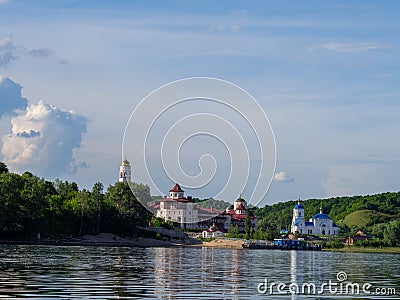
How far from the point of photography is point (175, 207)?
464 ft

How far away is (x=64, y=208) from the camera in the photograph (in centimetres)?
11094

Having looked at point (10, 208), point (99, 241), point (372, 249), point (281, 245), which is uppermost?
point (10, 208)

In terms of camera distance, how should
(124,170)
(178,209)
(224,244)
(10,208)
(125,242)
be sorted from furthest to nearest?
(124,170), (224,244), (178,209), (125,242), (10,208)

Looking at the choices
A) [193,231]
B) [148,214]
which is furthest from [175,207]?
[193,231]

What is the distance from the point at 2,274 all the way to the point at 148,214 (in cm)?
9909

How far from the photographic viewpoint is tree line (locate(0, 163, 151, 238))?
91500mm

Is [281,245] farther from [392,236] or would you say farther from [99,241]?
[99,241]

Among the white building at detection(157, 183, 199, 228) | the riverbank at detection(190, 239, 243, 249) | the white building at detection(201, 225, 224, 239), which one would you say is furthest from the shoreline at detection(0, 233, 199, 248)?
the white building at detection(201, 225, 224, 239)

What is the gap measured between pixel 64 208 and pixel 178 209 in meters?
35.5

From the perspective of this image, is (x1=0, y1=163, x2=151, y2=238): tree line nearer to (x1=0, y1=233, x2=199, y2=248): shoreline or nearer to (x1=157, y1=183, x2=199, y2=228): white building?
(x1=0, y1=233, x2=199, y2=248): shoreline

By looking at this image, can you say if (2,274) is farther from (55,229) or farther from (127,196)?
(127,196)

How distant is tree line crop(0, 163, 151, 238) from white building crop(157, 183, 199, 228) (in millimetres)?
4791

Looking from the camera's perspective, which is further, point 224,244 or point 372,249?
point 372,249

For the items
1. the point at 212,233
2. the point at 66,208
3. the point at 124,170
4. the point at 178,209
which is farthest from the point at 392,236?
the point at 66,208
